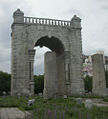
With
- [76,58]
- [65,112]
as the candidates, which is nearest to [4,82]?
[76,58]

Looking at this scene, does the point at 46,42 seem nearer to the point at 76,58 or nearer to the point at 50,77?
the point at 76,58

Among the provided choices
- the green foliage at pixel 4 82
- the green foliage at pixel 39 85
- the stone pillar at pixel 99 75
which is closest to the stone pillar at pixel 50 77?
the stone pillar at pixel 99 75

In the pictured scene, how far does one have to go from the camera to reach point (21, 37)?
2830 centimetres

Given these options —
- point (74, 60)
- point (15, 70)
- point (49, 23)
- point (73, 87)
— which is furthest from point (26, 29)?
point (73, 87)

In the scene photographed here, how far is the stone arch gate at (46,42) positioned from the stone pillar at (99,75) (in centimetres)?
736

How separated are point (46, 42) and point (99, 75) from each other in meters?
13.5

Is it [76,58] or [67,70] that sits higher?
[76,58]

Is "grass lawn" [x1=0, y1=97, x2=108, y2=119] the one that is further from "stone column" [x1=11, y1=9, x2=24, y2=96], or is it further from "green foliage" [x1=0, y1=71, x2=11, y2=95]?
"green foliage" [x1=0, y1=71, x2=11, y2=95]

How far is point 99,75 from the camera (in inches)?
774

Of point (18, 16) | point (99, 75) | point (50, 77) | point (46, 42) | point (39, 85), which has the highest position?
point (18, 16)

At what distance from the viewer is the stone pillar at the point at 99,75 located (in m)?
19.6

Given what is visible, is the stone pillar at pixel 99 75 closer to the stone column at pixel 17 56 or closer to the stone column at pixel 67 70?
the stone column at pixel 67 70

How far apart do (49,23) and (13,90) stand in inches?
374

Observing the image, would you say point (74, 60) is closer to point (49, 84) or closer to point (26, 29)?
point (26, 29)
